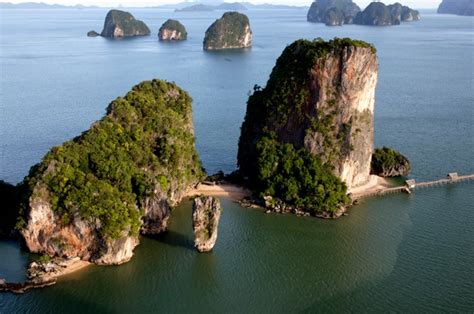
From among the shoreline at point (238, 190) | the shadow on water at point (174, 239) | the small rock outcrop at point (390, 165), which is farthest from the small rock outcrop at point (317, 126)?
the shadow on water at point (174, 239)

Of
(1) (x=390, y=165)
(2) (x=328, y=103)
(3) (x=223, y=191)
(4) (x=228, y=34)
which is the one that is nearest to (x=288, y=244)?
(3) (x=223, y=191)

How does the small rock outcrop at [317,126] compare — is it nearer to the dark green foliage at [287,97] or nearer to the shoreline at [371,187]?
the dark green foliage at [287,97]

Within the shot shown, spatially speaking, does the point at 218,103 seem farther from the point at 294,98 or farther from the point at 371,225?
the point at 371,225

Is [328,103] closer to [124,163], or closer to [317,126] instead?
[317,126]

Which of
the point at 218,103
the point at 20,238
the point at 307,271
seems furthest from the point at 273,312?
the point at 218,103

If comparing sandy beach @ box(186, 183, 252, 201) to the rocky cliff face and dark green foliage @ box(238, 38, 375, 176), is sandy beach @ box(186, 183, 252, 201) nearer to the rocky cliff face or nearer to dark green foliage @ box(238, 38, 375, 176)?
dark green foliage @ box(238, 38, 375, 176)
